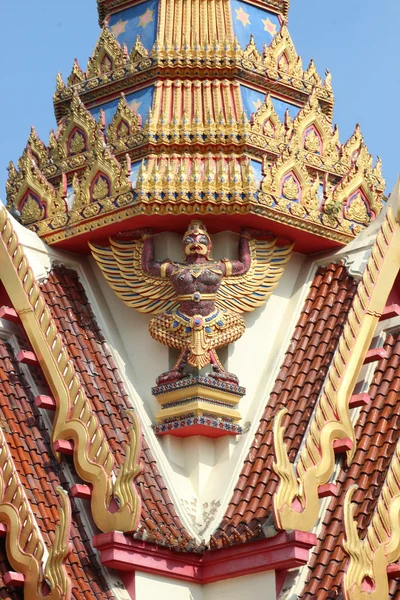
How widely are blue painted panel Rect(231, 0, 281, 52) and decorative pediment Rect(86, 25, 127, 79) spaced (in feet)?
3.83

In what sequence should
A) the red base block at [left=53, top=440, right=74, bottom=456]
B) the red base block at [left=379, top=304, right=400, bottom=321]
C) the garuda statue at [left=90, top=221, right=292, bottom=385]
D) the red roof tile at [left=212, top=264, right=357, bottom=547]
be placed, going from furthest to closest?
the red base block at [left=379, top=304, right=400, bottom=321]
the garuda statue at [left=90, top=221, right=292, bottom=385]
the red roof tile at [left=212, top=264, right=357, bottom=547]
the red base block at [left=53, top=440, right=74, bottom=456]

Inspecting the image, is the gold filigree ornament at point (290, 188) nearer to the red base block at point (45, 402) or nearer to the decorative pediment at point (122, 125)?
the decorative pediment at point (122, 125)

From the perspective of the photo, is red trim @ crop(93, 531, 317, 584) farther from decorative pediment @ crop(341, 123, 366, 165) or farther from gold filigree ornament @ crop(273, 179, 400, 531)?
decorative pediment @ crop(341, 123, 366, 165)

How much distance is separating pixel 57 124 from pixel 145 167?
2.13m

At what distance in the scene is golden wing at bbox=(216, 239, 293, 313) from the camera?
17188 mm

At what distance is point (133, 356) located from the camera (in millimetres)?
17469

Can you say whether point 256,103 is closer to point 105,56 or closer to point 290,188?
point 290,188

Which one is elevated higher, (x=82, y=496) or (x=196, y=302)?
(x=196, y=302)

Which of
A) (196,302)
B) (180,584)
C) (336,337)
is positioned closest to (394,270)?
(336,337)

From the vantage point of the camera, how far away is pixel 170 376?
16.9 m

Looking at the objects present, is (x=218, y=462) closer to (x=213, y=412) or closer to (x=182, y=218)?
(x=213, y=412)

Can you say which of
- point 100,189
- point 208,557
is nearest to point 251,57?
point 100,189

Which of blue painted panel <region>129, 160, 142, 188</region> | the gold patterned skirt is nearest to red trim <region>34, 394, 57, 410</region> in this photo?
the gold patterned skirt

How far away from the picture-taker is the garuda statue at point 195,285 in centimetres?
1686
